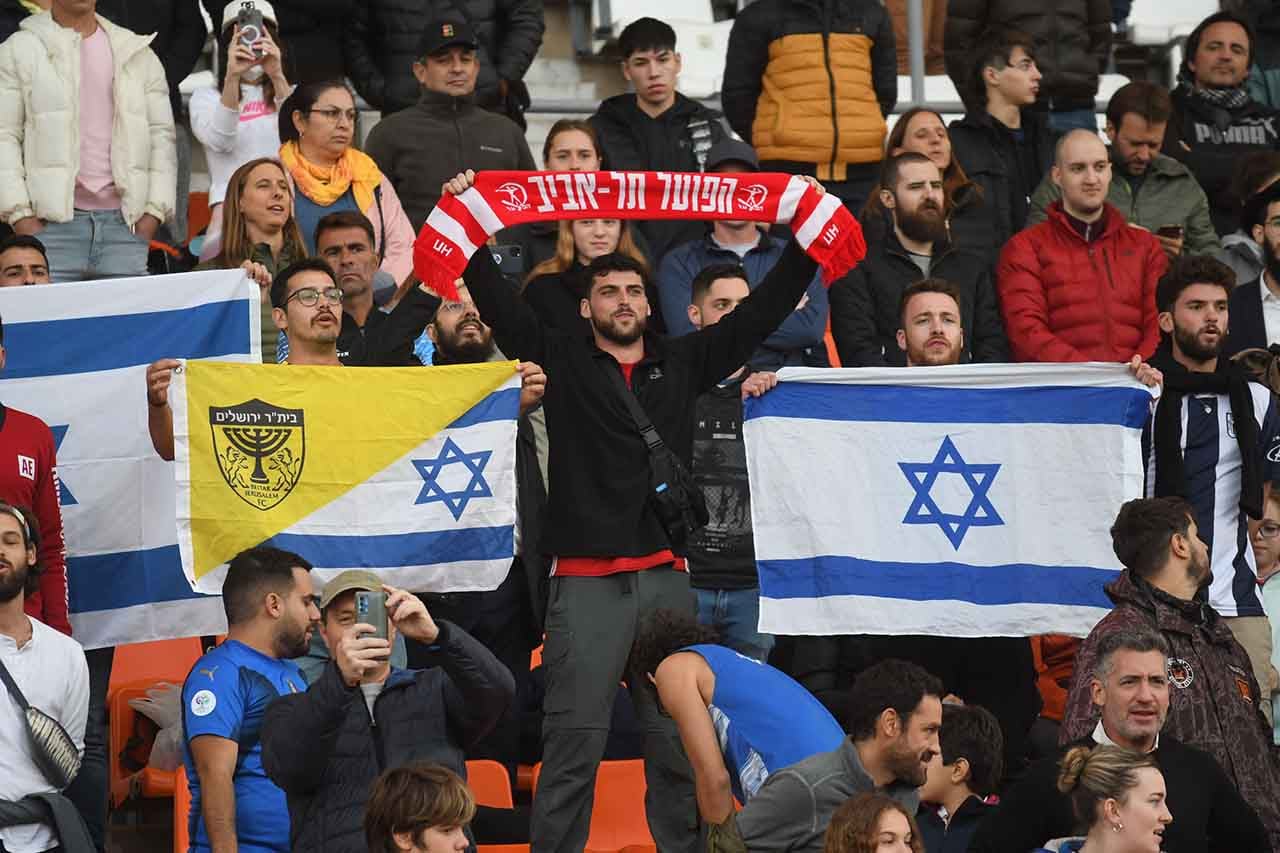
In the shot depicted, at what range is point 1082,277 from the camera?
11961 millimetres

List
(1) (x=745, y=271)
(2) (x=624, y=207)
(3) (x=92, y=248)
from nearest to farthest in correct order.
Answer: (2) (x=624, y=207), (1) (x=745, y=271), (3) (x=92, y=248)

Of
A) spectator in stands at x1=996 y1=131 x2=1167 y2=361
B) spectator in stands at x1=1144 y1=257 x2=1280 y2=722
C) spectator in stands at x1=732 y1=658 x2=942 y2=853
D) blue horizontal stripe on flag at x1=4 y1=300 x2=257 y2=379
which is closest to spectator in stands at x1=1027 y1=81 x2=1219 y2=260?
spectator in stands at x1=996 y1=131 x2=1167 y2=361

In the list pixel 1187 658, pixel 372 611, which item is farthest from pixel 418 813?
pixel 1187 658

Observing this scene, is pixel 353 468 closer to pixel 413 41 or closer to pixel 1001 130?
pixel 413 41

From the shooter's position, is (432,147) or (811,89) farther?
(811,89)

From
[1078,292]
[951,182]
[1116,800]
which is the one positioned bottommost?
[1116,800]

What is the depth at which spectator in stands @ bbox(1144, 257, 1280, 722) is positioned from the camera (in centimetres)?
1006

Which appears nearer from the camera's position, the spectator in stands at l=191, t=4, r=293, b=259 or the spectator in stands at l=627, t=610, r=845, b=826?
the spectator in stands at l=627, t=610, r=845, b=826

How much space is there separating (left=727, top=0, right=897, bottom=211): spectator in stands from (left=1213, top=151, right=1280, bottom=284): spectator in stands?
1.95m

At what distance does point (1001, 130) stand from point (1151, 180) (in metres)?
0.89

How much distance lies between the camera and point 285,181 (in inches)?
444

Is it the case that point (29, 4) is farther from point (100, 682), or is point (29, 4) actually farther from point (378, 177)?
point (100, 682)

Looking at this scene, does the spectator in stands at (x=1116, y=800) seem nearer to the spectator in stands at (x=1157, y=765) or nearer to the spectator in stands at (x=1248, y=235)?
the spectator in stands at (x=1157, y=765)

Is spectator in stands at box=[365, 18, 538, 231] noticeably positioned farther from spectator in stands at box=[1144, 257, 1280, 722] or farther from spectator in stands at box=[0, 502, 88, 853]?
spectator in stands at box=[0, 502, 88, 853]
